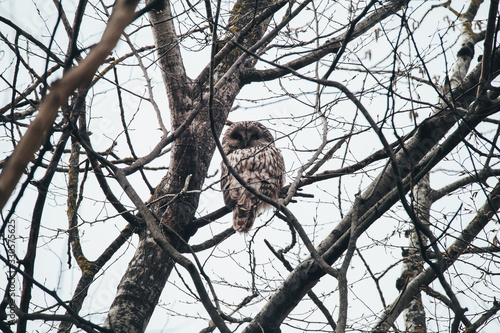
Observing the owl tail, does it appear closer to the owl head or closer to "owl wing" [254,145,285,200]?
"owl wing" [254,145,285,200]

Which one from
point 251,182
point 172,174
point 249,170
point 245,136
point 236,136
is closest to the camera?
point 172,174

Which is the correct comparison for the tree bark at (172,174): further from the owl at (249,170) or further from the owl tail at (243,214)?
the owl tail at (243,214)

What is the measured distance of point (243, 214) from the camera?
5.41 meters

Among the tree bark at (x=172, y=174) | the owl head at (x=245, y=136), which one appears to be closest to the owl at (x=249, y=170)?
the owl head at (x=245, y=136)

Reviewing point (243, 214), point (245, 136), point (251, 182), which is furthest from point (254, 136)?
point (243, 214)

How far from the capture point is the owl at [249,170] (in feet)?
17.7

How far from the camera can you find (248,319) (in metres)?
3.67

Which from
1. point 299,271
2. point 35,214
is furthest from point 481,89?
point 35,214

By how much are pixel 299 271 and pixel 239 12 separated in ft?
9.96

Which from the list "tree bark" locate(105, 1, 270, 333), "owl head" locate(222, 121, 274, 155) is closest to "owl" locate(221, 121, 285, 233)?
"owl head" locate(222, 121, 274, 155)

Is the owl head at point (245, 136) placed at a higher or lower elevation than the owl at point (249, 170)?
higher

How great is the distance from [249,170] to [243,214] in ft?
3.26

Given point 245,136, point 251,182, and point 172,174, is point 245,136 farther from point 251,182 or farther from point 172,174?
point 172,174

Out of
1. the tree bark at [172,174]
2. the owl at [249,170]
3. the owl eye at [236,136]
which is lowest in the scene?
the tree bark at [172,174]
